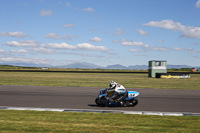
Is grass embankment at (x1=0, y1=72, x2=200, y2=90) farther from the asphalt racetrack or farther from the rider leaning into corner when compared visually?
the rider leaning into corner

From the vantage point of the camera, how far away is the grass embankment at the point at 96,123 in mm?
7707

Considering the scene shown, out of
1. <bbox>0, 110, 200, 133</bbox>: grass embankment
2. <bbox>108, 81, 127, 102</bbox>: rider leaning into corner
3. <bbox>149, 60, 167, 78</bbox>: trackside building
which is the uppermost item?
<bbox>149, 60, 167, 78</bbox>: trackside building

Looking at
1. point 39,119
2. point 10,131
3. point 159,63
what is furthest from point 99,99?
point 159,63

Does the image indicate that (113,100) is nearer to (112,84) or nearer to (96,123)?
(112,84)

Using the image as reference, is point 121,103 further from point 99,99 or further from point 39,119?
point 39,119

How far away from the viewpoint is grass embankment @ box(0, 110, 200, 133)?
25.3 ft

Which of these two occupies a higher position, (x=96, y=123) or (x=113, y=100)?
(x=113, y=100)

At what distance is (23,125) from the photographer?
814 centimetres

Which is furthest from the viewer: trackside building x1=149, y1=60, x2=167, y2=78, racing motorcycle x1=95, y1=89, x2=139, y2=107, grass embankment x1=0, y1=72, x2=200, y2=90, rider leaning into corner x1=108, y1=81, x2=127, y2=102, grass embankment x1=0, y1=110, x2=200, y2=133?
trackside building x1=149, y1=60, x2=167, y2=78

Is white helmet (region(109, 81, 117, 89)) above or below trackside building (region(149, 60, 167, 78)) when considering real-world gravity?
below

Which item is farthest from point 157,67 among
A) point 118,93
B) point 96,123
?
point 96,123

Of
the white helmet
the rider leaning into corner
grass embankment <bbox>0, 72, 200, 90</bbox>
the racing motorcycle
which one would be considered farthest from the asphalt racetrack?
grass embankment <bbox>0, 72, 200, 90</bbox>

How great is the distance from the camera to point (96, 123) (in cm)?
858

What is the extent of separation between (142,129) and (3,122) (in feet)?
14.9
